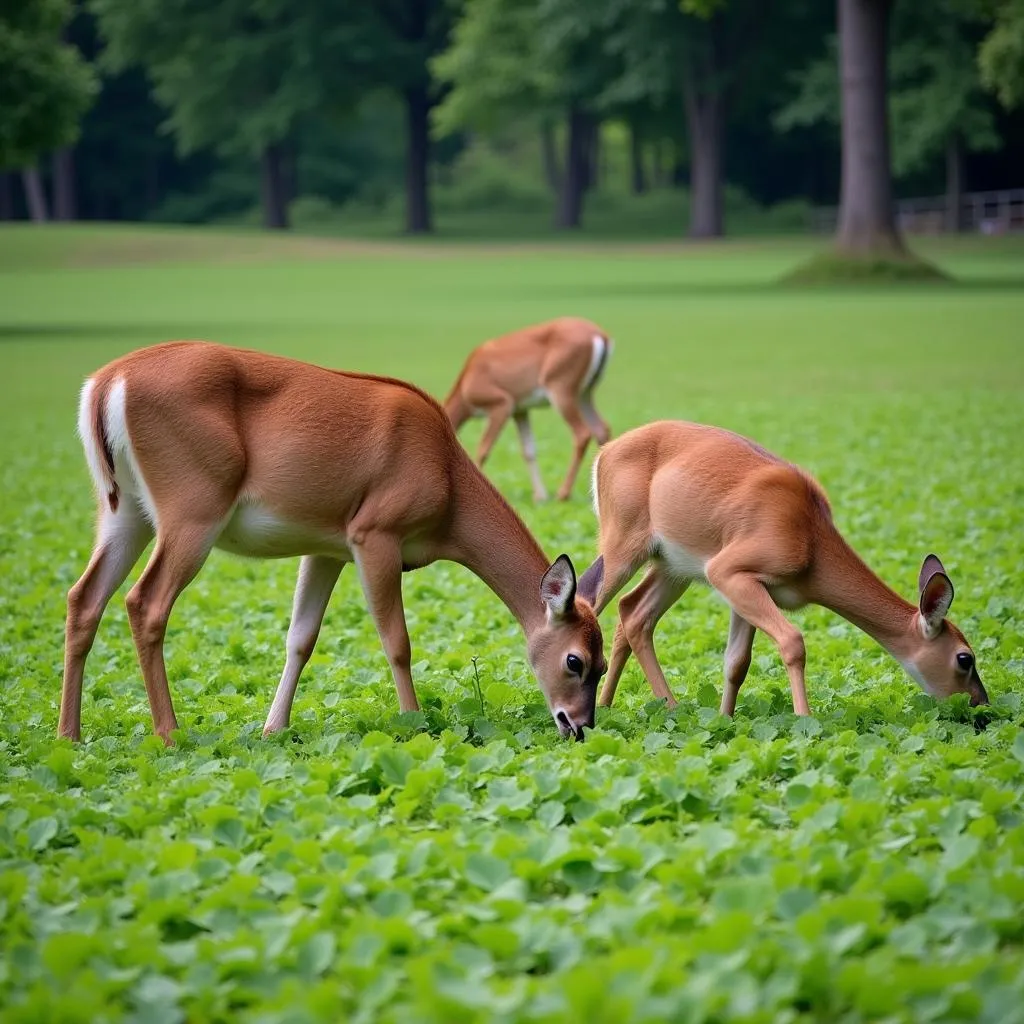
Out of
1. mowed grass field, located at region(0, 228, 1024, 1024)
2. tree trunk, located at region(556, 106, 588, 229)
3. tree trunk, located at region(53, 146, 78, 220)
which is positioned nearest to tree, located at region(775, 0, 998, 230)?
tree trunk, located at region(556, 106, 588, 229)

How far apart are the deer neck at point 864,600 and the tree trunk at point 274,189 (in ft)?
202

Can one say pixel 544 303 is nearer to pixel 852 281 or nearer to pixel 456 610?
pixel 852 281

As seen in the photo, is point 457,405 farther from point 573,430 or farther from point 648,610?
point 648,610

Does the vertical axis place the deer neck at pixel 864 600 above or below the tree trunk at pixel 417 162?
below

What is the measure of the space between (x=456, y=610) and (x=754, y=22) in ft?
162

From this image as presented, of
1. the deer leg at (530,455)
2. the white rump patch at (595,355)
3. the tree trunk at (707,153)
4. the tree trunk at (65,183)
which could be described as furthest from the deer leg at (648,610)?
the tree trunk at (65,183)

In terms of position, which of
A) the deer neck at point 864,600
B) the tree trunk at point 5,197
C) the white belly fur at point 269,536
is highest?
the tree trunk at point 5,197

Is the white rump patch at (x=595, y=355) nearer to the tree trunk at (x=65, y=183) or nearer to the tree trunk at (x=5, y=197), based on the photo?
the tree trunk at (x=65, y=183)

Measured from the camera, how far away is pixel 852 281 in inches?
1511

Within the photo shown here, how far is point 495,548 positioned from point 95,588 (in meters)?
1.66

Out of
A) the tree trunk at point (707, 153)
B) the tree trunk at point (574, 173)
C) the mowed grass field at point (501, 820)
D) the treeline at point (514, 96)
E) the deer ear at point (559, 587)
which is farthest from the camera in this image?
the tree trunk at point (574, 173)

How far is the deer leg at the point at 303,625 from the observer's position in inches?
269

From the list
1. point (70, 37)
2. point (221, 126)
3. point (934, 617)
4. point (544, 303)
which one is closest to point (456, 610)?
point (934, 617)

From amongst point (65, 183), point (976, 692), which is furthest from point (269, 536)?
point (65, 183)
